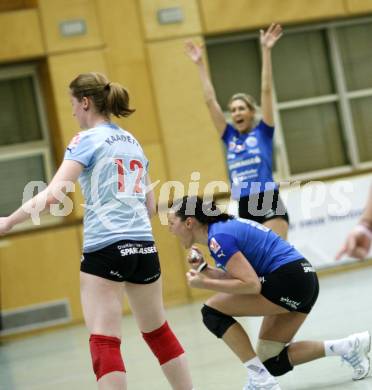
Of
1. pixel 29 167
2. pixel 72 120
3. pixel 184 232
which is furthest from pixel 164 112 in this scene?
pixel 184 232

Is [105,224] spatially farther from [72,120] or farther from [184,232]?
[72,120]

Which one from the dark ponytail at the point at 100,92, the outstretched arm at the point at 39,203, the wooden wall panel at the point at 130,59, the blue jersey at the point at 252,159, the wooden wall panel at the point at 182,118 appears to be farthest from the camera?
the wooden wall panel at the point at 182,118

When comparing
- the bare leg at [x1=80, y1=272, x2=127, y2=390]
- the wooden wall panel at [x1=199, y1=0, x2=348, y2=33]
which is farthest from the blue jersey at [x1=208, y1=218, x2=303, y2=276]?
the wooden wall panel at [x1=199, y1=0, x2=348, y2=33]

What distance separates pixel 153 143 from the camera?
378 inches

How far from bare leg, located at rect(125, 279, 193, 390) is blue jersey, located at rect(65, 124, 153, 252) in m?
0.22

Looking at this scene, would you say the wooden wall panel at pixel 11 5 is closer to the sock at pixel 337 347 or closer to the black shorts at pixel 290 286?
the black shorts at pixel 290 286

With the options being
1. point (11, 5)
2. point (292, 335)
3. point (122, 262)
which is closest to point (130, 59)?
point (11, 5)

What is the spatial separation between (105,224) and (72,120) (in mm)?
6122

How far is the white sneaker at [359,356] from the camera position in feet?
13.6

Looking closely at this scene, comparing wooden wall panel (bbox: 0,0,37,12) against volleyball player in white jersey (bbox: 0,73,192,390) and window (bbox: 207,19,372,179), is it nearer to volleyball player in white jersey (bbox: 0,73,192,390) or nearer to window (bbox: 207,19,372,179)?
window (bbox: 207,19,372,179)

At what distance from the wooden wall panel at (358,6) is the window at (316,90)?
389mm

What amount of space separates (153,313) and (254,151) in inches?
101

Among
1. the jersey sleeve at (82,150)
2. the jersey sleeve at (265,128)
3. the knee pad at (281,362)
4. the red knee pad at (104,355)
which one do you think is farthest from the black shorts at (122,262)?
the jersey sleeve at (265,128)

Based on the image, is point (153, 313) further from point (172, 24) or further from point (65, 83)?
point (172, 24)
